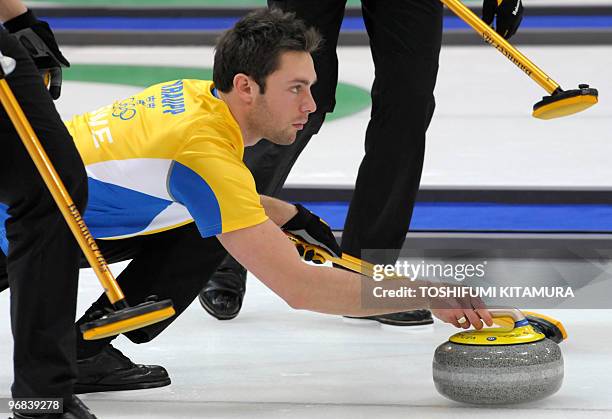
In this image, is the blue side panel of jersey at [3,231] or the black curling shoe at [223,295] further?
the black curling shoe at [223,295]

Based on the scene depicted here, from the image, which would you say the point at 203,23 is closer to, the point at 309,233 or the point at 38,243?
the point at 309,233

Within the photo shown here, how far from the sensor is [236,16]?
24.6 feet

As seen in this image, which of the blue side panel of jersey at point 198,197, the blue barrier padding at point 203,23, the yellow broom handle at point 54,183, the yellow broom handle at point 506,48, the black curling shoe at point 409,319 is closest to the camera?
the yellow broom handle at point 54,183

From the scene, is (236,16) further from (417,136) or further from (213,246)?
(213,246)

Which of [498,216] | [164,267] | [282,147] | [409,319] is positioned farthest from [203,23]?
[164,267]

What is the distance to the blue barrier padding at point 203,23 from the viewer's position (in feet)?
23.7

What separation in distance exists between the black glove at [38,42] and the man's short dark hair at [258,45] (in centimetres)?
30

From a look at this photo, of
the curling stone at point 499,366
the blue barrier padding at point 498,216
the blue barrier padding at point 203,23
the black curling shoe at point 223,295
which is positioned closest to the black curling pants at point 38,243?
the curling stone at point 499,366

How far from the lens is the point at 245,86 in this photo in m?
2.35

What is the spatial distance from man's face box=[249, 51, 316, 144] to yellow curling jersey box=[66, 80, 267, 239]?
63mm

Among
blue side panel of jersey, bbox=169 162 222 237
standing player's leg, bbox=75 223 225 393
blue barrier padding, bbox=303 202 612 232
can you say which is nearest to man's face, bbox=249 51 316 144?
blue side panel of jersey, bbox=169 162 222 237

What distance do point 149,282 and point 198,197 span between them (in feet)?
1.18

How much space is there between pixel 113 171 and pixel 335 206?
1.78 metres

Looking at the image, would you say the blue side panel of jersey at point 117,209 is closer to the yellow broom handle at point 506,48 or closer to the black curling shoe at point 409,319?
the black curling shoe at point 409,319
